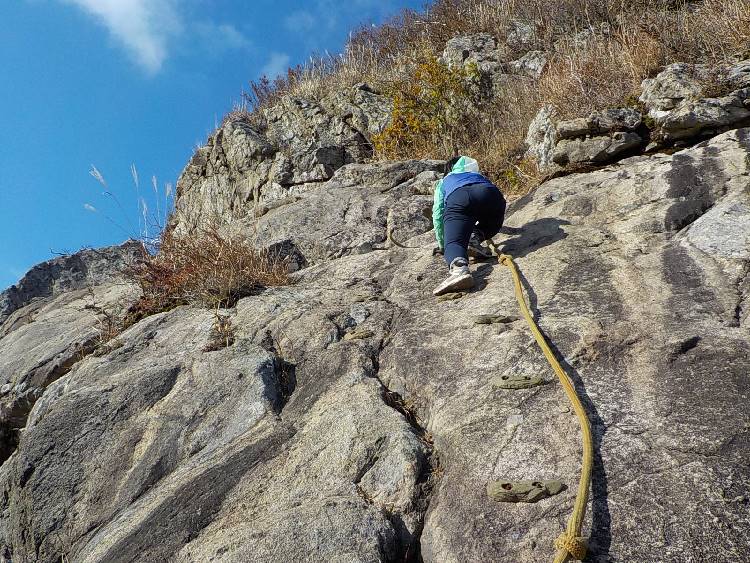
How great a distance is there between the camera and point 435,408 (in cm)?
321

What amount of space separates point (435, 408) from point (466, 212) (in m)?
1.93

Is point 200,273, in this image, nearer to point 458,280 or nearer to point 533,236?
point 458,280

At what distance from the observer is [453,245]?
15.0 feet

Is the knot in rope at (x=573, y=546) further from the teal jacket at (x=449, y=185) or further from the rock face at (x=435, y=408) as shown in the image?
the teal jacket at (x=449, y=185)

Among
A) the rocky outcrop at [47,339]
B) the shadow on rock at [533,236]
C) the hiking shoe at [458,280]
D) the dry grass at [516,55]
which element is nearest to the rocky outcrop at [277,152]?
the dry grass at [516,55]

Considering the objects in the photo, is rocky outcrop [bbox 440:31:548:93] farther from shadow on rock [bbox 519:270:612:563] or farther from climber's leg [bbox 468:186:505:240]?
shadow on rock [bbox 519:270:612:563]

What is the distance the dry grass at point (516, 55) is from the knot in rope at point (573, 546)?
4.93 meters

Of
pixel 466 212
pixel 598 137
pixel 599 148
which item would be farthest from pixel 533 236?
pixel 598 137

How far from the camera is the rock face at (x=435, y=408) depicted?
2383 mm

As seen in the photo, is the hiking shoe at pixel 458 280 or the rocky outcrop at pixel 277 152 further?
the rocky outcrop at pixel 277 152

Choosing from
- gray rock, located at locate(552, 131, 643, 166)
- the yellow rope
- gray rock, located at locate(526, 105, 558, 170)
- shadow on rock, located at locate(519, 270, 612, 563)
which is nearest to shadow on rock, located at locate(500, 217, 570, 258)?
gray rock, located at locate(552, 131, 643, 166)

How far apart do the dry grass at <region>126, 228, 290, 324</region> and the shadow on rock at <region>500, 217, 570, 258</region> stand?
6.87ft

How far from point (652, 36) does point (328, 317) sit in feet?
18.2

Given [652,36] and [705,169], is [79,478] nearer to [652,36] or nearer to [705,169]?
[705,169]
